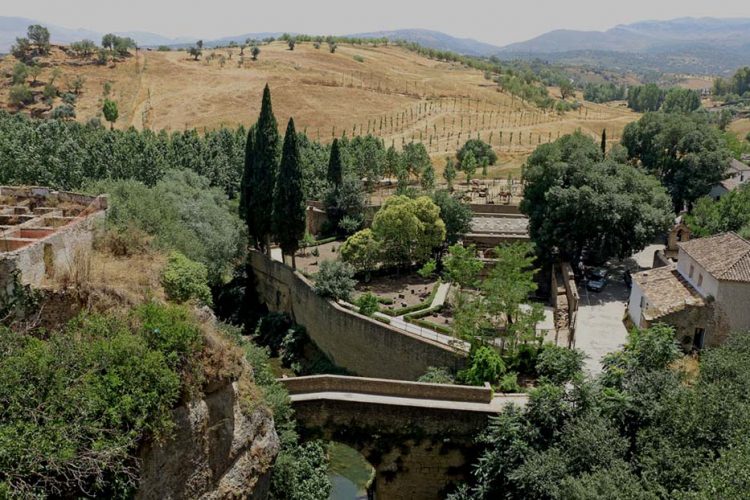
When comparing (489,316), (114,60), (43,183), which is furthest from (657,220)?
(114,60)

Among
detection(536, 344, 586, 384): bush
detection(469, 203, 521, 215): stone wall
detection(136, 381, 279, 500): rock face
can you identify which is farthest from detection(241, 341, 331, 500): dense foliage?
detection(469, 203, 521, 215): stone wall

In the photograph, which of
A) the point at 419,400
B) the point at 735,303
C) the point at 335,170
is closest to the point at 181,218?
the point at 335,170

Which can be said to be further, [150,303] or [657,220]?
[657,220]

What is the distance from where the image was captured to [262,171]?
38938mm

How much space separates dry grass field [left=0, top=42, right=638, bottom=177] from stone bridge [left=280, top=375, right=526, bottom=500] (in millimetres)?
51826

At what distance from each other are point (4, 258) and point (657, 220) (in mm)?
32807

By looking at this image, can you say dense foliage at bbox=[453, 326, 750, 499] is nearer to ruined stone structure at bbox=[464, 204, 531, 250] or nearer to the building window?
the building window

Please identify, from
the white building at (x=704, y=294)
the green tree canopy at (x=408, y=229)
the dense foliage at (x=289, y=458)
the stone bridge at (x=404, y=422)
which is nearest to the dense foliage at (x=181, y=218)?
the dense foliage at (x=289, y=458)

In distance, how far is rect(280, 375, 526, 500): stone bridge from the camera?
24.1 m

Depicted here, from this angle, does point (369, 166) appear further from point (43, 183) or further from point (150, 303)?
point (150, 303)

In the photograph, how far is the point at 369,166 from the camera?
55.8 m

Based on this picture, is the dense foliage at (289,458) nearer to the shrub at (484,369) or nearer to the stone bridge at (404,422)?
the stone bridge at (404,422)

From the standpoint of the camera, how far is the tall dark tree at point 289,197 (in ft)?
121

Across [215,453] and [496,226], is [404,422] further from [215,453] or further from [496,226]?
[496,226]
